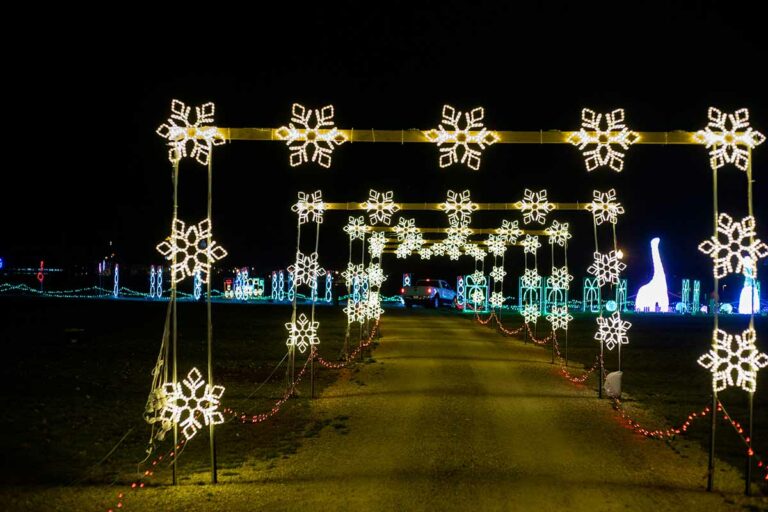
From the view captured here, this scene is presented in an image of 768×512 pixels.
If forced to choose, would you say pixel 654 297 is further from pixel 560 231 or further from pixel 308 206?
pixel 308 206

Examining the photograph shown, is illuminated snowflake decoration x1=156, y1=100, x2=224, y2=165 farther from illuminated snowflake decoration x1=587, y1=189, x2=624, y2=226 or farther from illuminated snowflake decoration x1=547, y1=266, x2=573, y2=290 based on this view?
illuminated snowflake decoration x1=547, y1=266, x2=573, y2=290

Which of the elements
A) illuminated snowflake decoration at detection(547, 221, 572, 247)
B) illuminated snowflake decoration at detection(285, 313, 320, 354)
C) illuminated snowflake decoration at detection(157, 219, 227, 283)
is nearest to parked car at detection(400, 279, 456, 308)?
illuminated snowflake decoration at detection(547, 221, 572, 247)

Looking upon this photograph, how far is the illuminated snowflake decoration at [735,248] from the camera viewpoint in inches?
320

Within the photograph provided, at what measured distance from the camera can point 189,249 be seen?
8.52 meters

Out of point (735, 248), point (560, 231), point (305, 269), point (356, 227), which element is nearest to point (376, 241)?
point (356, 227)

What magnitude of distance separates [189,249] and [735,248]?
228 inches

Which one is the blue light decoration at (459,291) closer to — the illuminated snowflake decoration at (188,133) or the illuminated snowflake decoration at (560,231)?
the illuminated snowflake decoration at (560,231)

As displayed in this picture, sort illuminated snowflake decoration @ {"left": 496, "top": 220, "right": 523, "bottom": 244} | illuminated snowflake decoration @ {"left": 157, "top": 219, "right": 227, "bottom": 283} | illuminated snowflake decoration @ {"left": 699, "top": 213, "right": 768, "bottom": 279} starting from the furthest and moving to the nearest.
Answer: illuminated snowflake decoration @ {"left": 496, "top": 220, "right": 523, "bottom": 244}
illuminated snowflake decoration @ {"left": 157, "top": 219, "right": 227, "bottom": 283}
illuminated snowflake decoration @ {"left": 699, "top": 213, "right": 768, "bottom": 279}

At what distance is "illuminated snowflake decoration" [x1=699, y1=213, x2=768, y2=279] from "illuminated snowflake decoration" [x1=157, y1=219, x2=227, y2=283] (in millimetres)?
5129

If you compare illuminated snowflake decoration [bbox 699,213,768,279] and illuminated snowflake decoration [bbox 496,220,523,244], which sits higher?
illuminated snowflake decoration [bbox 496,220,523,244]

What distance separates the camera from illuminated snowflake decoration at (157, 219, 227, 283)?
27.4 ft

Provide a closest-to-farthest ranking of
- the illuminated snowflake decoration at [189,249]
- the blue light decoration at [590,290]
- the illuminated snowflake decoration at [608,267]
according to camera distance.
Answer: the illuminated snowflake decoration at [189,249] < the illuminated snowflake decoration at [608,267] < the blue light decoration at [590,290]

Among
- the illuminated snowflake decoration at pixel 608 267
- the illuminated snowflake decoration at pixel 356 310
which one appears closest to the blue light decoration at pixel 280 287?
Result: the illuminated snowflake decoration at pixel 356 310

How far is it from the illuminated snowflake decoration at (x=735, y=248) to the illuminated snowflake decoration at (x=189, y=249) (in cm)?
513
